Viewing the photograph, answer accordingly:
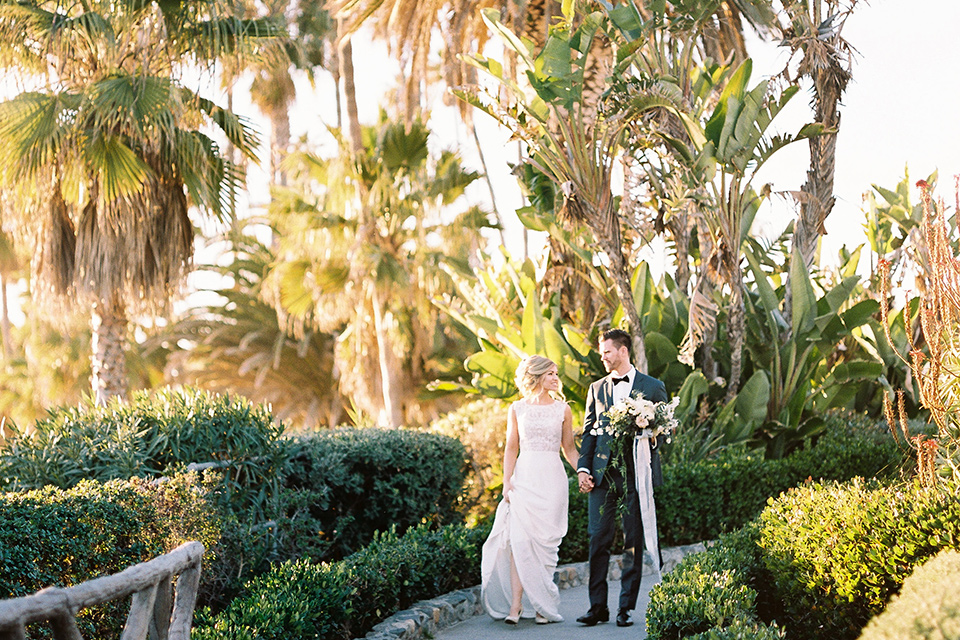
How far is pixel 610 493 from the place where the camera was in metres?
5.68

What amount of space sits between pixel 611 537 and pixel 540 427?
879 mm

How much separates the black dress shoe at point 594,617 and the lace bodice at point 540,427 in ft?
3.62

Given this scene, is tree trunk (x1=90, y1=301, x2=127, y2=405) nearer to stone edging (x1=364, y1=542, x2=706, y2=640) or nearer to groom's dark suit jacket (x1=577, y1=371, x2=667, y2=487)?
stone edging (x1=364, y1=542, x2=706, y2=640)

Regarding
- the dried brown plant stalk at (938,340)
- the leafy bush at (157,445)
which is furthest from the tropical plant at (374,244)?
the dried brown plant stalk at (938,340)

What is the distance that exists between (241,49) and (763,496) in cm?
894

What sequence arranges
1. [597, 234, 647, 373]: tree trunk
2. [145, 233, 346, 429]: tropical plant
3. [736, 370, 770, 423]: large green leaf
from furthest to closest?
[145, 233, 346, 429]: tropical plant
[736, 370, 770, 423]: large green leaf
[597, 234, 647, 373]: tree trunk

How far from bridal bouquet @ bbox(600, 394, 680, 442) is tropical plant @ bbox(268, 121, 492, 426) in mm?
11039

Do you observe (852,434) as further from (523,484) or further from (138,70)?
(138,70)

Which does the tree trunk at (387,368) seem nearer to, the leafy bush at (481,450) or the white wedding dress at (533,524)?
the leafy bush at (481,450)

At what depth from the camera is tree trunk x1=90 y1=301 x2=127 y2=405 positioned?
487 inches

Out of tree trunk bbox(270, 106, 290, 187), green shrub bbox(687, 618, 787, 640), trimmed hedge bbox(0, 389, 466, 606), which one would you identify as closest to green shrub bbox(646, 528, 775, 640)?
green shrub bbox(687, 618, 787, 640)

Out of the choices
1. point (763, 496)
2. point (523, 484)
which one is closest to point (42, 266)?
point (523, 484)

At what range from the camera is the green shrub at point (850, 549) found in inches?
160

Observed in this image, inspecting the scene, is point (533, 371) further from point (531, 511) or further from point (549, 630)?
point (549, 630)
